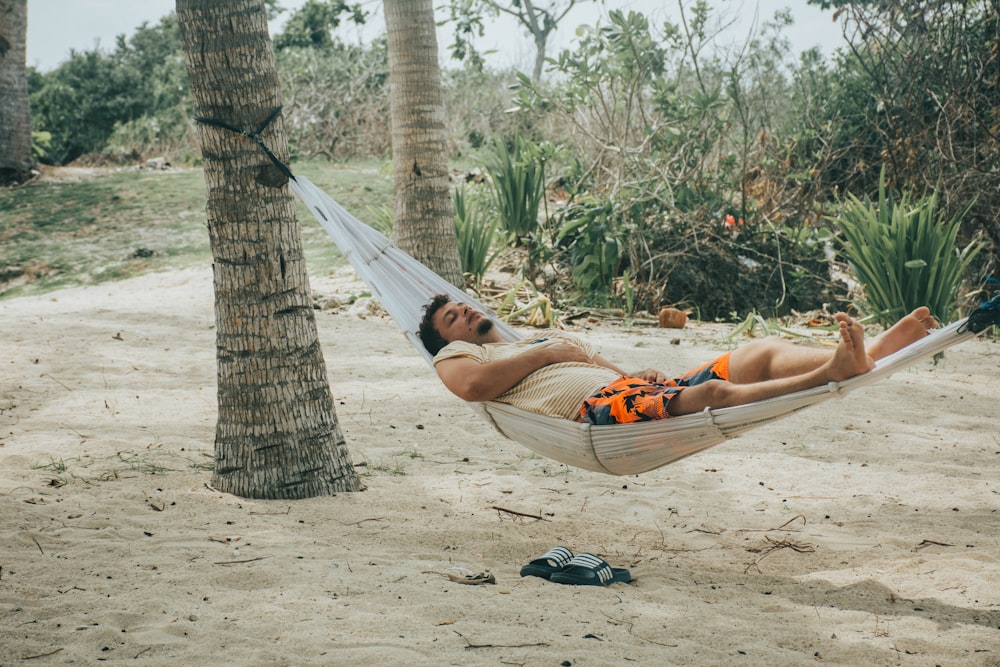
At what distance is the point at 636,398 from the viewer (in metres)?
2.21

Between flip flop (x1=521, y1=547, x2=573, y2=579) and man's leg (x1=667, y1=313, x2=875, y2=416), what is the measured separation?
426 mm

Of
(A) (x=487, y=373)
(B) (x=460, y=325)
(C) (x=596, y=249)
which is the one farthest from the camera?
(C) (x=596, y=249)

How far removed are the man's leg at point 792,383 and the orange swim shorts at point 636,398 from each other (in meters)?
0.04

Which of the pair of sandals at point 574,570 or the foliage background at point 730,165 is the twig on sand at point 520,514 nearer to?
the pair of sandals at point 574,570

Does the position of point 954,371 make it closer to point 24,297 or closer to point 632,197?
point 632,197

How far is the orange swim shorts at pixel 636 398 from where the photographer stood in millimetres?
2156

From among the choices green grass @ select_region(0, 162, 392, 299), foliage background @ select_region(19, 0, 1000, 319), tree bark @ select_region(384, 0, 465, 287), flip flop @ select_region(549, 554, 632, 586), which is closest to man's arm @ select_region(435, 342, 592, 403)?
flip flop @ select_region(549, 554, 632, 586)

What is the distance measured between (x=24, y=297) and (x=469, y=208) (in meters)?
3.18

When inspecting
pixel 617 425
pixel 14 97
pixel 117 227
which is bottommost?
pixel 617 425

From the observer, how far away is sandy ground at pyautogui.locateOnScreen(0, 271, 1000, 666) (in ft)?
5.53

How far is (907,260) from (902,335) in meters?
2.81

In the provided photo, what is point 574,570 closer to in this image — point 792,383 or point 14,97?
point 792,383

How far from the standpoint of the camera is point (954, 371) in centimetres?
425

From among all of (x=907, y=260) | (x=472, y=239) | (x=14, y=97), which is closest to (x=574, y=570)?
(x=907, y=260)
